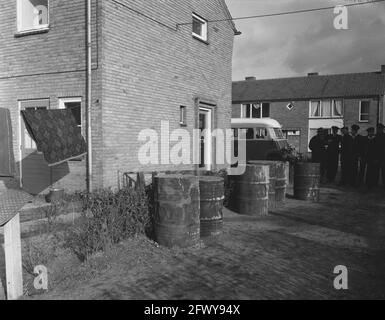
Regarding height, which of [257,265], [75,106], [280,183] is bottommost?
[257,265]

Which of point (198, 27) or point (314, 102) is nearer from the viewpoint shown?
point (198, 27)

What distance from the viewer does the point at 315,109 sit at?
3547cm

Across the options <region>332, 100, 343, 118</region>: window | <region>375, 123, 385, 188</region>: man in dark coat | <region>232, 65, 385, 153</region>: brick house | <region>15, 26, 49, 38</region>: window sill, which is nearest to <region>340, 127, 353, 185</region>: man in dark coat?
<region>375, 123, 385, 188</region>: man in dark coat

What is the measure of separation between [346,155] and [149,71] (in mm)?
7176

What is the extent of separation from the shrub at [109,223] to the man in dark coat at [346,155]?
8.86 metres

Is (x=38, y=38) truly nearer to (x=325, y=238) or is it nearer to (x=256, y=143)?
(x=325, y=238)

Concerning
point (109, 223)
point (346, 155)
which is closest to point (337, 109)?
point (346, 155)

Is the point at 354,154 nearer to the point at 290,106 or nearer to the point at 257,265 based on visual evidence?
the point at 257,265

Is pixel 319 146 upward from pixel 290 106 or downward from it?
downward

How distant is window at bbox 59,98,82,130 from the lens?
8.97m

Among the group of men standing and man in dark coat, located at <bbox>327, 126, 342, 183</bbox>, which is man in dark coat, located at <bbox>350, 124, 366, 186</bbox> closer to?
the group of men standing

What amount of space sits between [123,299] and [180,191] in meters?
2.12

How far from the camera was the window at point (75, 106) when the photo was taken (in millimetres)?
8969

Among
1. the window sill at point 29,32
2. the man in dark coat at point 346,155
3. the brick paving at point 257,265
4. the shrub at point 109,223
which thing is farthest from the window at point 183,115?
the shrub at point 109,223
